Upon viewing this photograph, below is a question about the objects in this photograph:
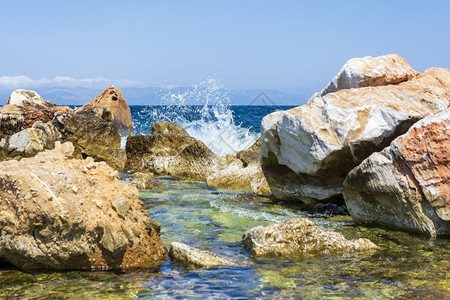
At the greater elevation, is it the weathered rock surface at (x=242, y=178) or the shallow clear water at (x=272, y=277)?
the weathered rock surface at (x=242, y=178)

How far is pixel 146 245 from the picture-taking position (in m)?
6.12

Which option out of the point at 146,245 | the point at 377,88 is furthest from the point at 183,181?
the point at 146,245

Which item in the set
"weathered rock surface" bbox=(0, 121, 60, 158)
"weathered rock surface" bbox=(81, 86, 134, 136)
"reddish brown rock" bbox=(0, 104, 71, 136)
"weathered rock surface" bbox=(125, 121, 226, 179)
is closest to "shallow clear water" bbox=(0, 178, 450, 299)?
"weathered rock surface" bbox=(125, 121, 226, 179)

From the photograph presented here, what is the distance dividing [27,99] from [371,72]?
651 inches

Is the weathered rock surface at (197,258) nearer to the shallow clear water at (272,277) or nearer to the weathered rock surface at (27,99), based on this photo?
the shallow clear water at (272,277)

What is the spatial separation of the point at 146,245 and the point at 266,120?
4582 millimetres

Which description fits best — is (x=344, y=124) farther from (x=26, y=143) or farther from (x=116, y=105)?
(x=116, y=105)

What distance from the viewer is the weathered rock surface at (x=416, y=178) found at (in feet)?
22.7

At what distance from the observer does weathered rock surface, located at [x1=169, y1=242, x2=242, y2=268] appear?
595cm

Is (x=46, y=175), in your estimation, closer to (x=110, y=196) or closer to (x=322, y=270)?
(x=110, y=196)

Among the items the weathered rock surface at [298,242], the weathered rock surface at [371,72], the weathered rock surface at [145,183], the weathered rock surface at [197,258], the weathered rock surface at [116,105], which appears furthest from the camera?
the weathered rock surface at [116,105]

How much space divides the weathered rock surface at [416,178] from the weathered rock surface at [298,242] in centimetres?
93

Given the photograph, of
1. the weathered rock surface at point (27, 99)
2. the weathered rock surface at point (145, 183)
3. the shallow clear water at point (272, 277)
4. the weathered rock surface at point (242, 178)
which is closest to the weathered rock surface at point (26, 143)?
the weathered rock surface at point (145, 183)

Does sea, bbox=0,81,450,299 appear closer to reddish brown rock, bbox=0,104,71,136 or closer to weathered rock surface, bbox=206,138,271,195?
weathered rock surface, bbox=206,138,271,195
